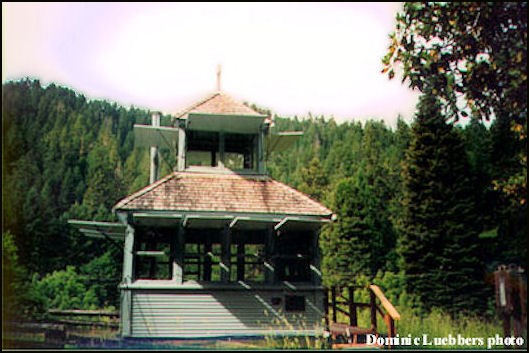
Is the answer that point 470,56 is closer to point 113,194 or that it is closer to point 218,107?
point 218,107

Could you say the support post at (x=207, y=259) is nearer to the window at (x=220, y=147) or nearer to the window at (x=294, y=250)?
the window at (x=294, y=250)

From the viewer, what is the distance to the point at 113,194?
1633 cm

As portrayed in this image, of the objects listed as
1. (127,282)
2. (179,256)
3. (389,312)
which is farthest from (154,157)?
(389,312)

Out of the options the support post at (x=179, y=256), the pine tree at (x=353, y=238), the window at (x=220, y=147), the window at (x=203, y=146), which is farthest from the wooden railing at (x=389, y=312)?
the pine tree at (x=353, y=238)

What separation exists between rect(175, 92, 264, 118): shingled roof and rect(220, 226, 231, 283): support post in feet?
8.86

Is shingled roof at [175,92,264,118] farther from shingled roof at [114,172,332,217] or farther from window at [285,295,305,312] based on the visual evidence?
window at [285,295,305,312]

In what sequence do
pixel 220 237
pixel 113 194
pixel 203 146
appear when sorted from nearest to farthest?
pixel 220 237
pixel 203 146
pixel 113 194

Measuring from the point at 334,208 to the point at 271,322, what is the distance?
12.3 m

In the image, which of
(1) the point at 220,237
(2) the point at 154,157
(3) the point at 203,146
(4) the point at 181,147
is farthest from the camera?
(2) the point at 154,157

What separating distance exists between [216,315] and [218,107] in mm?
4685

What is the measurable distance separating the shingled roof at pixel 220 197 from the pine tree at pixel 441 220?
4.25 meters

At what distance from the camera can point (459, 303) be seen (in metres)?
14.7

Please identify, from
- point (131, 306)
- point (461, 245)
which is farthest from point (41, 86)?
point (461, 245)

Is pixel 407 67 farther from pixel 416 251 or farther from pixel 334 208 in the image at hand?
pixel 334 208
